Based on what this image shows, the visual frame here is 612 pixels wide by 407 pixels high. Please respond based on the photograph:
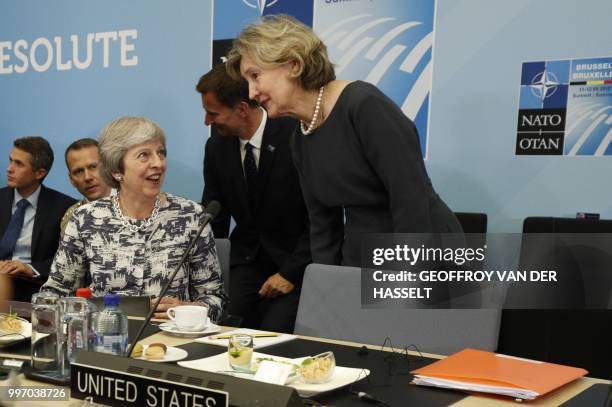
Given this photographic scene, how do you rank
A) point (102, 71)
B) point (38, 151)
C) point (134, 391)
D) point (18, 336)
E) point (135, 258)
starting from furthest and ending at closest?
point (102, 71) < point (38, 151) < point (135, 258) < point (18, 336) < point (134, 391)

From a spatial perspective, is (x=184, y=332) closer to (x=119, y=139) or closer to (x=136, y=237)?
(x=136, y=237)

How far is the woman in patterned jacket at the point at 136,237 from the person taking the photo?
2383mm

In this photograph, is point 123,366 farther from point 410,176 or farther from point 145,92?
point 145,92

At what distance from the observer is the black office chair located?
233cm

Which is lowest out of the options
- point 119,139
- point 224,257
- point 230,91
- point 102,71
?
point 224,257

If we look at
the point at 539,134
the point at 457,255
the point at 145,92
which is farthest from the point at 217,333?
the point at 145,92

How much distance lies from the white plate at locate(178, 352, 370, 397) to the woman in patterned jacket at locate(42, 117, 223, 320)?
789mm

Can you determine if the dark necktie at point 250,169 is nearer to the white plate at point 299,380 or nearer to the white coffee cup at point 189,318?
the white coffee cup at point 189,318

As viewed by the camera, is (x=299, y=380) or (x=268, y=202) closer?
(x=299, y=380)

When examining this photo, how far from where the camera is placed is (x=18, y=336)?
5.65 feet

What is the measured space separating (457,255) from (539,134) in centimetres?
108

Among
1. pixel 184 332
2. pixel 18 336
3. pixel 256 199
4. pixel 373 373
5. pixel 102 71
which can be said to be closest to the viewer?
pixel 373 373

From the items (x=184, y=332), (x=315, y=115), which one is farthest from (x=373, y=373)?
(x=315, y=115)

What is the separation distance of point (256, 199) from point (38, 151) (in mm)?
1566
